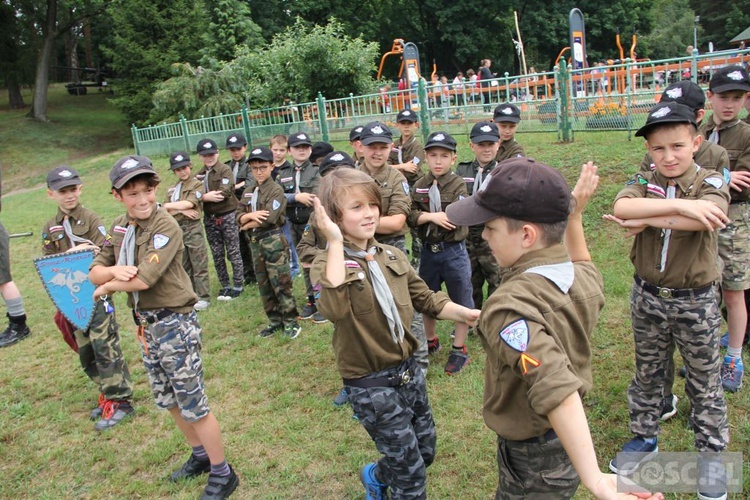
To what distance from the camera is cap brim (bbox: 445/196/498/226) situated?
75.8 inches

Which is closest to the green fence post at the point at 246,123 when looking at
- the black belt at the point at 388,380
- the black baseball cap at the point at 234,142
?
the black baseball cap at the point at 234,142

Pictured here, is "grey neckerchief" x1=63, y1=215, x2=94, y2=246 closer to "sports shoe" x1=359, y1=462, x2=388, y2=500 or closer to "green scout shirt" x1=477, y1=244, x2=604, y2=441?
"sports shoe" x1=359, y1=462, x2=388, y2=500

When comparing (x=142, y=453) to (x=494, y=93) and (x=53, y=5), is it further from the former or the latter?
(x=53, y=5)

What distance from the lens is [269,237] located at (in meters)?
5.96

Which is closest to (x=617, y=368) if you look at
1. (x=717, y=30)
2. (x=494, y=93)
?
(x=494, y=93)

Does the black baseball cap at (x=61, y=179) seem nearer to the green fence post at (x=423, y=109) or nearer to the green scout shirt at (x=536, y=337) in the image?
the green scout shirt at (x=536, y=337)

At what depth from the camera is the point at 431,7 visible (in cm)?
4147

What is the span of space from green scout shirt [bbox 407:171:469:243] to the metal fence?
224 inches

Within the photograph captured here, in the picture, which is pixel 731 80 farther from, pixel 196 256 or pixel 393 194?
pixel 196 256

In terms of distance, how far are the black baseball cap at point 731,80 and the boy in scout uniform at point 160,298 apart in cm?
377

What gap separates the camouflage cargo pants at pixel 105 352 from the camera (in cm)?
452

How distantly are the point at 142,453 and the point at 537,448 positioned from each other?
3212 millimetres

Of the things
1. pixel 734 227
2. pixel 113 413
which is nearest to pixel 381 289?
pixel 734 227

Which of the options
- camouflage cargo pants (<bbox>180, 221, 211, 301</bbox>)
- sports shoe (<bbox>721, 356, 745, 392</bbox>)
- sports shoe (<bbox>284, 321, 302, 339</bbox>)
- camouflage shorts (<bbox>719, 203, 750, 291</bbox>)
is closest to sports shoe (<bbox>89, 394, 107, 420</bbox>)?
sports shoe (<bbox>284, 321, 302, 339</bbox>)
